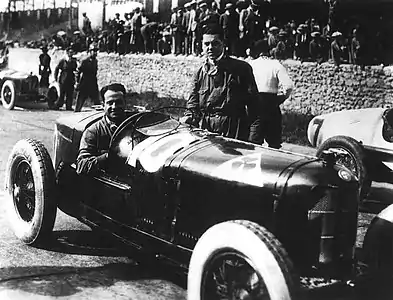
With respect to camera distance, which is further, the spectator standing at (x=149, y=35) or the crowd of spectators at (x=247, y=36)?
the spectator standing at (x=149, y=35)

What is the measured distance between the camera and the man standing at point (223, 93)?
535cm

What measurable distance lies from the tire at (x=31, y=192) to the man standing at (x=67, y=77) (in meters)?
10.5

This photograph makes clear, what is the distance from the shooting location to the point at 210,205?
3.62 meters

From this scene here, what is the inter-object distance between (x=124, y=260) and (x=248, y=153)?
57.6 inches

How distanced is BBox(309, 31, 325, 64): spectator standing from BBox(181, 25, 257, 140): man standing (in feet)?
29.1

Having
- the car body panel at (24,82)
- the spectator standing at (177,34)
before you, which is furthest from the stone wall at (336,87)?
the car body panel at (24,82)

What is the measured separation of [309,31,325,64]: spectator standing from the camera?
45.7ft

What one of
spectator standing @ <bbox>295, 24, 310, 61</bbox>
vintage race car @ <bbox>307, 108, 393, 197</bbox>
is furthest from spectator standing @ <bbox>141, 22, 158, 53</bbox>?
vintage race car @ <bbox>307, 108, 393, 197</bbox>

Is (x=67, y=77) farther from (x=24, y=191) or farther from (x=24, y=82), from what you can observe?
(x=24, y=191)

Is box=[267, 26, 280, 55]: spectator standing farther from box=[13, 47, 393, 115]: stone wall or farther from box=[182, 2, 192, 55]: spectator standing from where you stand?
box=[182, 2, 192, 55]: spectator standing

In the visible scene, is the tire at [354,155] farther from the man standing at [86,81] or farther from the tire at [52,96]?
the tire at [52,96]

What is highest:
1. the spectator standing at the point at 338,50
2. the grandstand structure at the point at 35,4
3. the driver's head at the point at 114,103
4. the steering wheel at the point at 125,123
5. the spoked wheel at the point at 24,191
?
the grandstand structure at the point at 35,4

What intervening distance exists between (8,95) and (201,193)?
1330 cm

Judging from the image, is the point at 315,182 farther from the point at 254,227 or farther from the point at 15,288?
the point at 15,288
